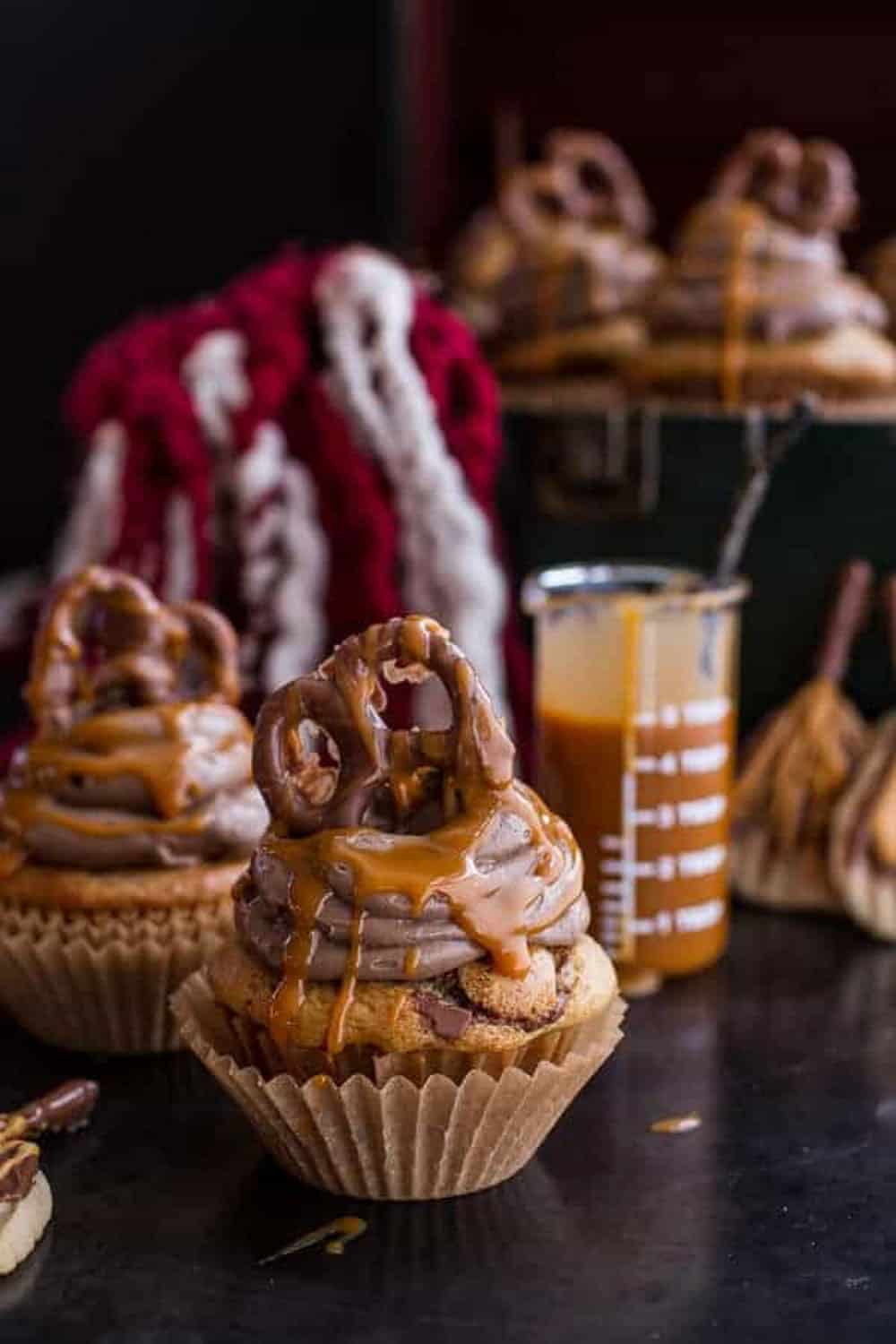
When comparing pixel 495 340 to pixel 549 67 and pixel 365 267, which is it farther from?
pixel 549 67

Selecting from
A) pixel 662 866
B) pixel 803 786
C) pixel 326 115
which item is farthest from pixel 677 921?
pixel 326 115

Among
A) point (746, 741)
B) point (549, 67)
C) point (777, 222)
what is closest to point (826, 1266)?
point (746, 741)

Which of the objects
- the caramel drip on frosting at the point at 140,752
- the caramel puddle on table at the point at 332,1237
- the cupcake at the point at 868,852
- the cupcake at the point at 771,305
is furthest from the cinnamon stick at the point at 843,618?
the caramel puddle on table at the point at 332,1237

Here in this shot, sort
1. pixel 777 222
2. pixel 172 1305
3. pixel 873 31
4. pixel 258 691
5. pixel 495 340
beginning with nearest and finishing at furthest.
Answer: pixel 172 1305 < pixel 258 691 < pixel 777 222 < pixel 495 340 < pixel 873 31

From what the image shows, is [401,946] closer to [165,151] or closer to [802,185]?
[802,185]

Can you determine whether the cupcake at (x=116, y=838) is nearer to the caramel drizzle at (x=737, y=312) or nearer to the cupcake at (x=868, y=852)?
the cupcake at (x=868, y=852)

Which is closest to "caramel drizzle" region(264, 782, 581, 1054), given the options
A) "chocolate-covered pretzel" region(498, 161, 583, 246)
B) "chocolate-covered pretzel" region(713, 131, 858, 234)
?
"chocolate-covered pretzel" region(713, 131, 858, 234)
